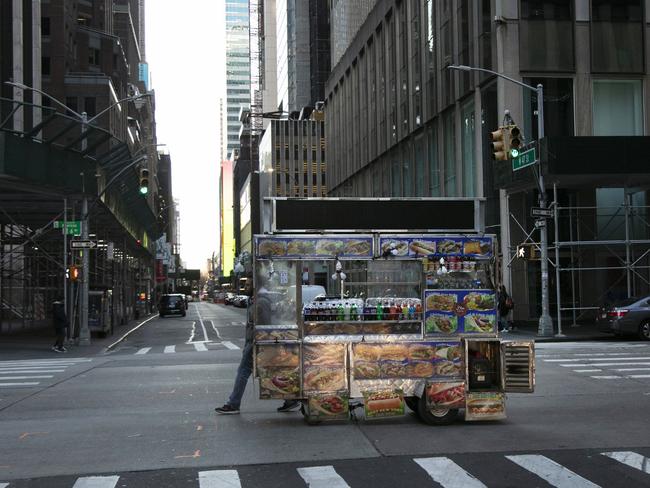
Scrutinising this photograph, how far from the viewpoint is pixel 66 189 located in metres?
27.4

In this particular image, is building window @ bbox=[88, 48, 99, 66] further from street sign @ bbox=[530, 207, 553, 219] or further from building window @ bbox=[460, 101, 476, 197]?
street sign @ bbox=[530, 207, 553, 219]

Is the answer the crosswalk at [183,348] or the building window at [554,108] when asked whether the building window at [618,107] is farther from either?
the crosswalk at [183,348]

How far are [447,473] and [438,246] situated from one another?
148 inches

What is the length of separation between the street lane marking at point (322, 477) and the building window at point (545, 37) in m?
25.8

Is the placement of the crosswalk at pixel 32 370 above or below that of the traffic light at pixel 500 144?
below

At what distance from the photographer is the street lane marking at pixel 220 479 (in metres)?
6.84

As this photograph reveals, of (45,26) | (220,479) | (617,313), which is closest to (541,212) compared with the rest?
(617,313)

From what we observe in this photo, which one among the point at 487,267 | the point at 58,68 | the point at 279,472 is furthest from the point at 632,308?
the point at 58,68

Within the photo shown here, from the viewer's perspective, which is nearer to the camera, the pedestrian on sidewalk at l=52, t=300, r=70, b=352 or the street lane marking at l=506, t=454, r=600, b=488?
the street lane marking at l=506, t=454, r=600, b=488

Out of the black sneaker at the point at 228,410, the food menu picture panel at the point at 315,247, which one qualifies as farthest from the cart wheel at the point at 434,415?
the black sneaker at the point at 228,410

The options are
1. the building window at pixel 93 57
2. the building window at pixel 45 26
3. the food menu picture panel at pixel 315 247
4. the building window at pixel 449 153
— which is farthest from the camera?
the building window at pixel 93 57

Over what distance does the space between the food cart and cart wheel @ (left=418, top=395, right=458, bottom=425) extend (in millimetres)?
13

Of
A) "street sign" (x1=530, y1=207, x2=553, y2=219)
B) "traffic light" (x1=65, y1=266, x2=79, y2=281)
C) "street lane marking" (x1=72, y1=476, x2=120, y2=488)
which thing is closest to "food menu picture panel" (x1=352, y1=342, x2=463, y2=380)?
"street lane marking" (x1=72, y1=476, x2=120, y2=488)

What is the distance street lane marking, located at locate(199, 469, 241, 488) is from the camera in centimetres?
684
